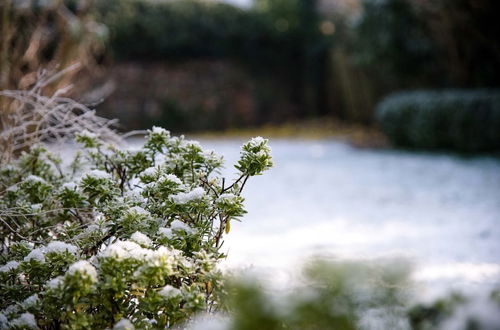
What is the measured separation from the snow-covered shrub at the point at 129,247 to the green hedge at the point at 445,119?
584 cm

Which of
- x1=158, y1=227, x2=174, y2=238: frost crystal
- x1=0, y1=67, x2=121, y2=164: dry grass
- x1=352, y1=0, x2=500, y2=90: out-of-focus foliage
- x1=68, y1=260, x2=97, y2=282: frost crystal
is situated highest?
x1=352, y1=0, x2=500, y2=90: out-of-focus foliage

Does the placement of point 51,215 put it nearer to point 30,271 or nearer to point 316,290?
point 30,271

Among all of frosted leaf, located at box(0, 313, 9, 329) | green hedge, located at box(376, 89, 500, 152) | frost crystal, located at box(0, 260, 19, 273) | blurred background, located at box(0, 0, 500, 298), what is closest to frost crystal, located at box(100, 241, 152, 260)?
frosted leaf, located at box(0, 313, 9, 329)

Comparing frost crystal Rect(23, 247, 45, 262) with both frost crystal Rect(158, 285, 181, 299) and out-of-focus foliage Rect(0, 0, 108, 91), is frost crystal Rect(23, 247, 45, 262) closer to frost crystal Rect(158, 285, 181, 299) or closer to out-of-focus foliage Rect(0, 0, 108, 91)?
frost crystal Rect(158, 285, 181, 299)

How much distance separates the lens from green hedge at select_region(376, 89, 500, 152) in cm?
675

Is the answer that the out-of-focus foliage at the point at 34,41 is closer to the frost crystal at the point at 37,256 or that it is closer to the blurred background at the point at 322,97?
the blurred background at the point at 322,97

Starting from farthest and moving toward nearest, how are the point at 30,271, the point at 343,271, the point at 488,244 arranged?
the point at 488,244 < the point at 30,271 < the point at 343,271

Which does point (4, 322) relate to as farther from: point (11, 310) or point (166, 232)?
point (166, 232)

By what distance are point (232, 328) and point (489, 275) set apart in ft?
7.53

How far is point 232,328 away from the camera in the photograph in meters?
0.93

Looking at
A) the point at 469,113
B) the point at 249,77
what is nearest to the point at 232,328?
the point at 469,113

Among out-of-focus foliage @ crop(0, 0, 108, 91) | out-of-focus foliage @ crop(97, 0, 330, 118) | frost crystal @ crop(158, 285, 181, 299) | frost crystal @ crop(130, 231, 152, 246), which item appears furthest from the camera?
out-of-focus foliage @ crop(97, 0, 330, 118)

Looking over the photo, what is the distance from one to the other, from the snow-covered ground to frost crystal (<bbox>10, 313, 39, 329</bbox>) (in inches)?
26.3

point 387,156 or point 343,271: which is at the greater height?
point 387,156
